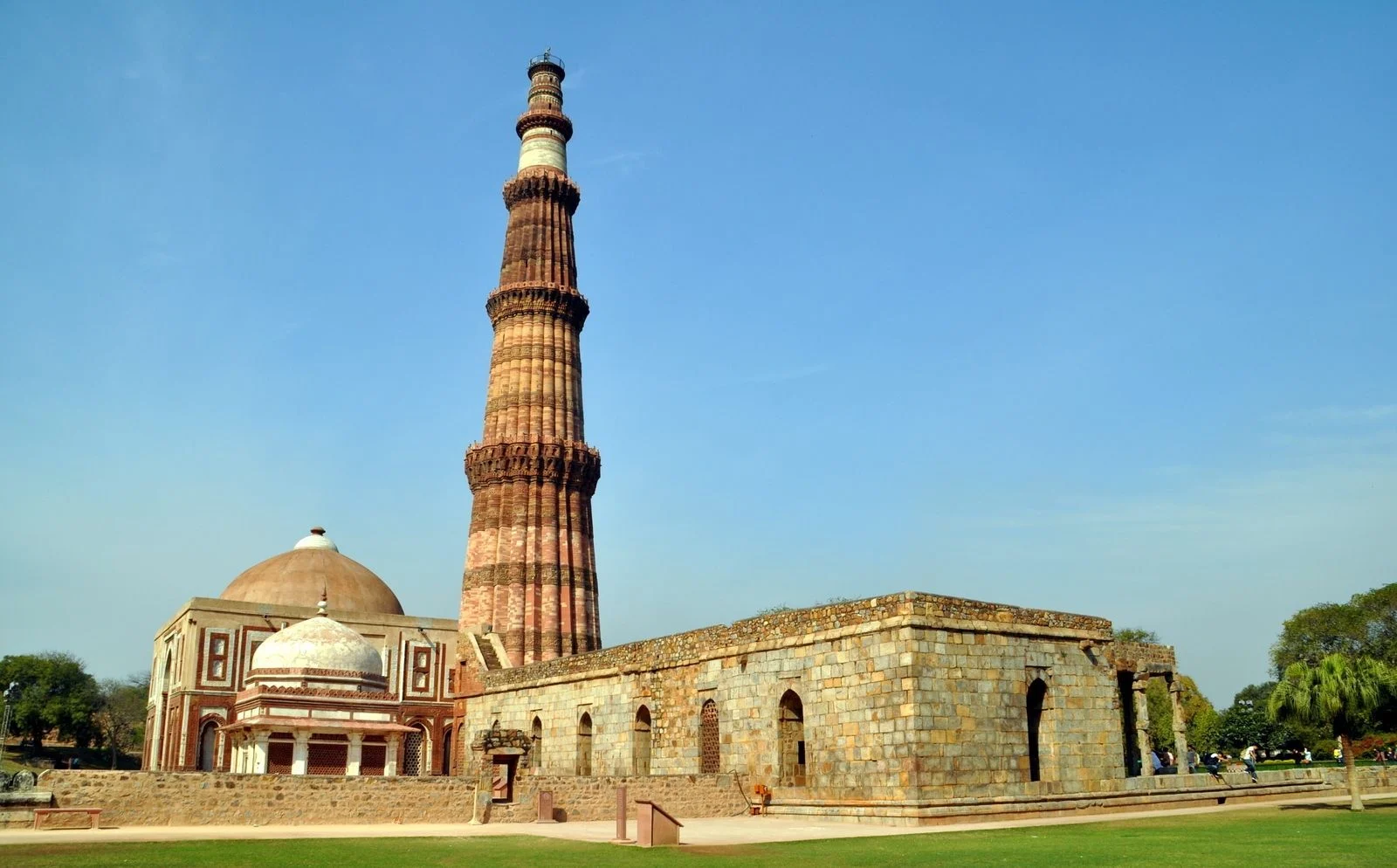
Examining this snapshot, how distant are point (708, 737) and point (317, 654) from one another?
10023mm

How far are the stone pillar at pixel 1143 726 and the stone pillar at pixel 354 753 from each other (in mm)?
16701

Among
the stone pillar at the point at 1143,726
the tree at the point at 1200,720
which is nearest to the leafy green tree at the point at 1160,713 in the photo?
the tree at the point at 1200,720

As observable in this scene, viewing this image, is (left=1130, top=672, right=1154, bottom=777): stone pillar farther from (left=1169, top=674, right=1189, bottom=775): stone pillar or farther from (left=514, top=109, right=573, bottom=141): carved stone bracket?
(left=514, top=109, right=573, bottom=141): carved stone bracket

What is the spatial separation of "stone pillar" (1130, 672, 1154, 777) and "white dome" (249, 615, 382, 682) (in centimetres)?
1753

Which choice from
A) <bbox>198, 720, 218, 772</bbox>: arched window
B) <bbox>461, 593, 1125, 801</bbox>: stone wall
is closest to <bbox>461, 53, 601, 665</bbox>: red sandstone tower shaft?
<bbox>198, 720, 218, 772</bbox>: arched window

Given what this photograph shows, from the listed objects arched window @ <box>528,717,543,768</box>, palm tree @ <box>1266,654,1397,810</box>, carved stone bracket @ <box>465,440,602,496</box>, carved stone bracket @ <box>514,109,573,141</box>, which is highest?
carved stone bracket @ <box>514,109,573,141</box>

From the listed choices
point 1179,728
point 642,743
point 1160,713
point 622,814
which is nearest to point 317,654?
point 642,743

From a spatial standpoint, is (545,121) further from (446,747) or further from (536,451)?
(446,747)

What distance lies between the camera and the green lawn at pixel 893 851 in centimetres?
1152

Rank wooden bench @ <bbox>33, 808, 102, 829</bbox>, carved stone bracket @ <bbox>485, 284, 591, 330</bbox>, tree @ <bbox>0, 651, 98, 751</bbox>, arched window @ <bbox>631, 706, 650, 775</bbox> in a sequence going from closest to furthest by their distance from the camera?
wooden bench @ <bbox>33, 808, 102, 829</bbox> → arched window @ <bbox>631, 706, 650, 775</bbox> → carved stone bracket @ <bbox>485, 284, 591, 330</bbox> → tree @ <bbox>0, 651, 98, 751</bbox>

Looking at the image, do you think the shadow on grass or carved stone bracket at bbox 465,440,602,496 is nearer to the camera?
the shadow on grass

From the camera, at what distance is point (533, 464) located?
39469 millimetres

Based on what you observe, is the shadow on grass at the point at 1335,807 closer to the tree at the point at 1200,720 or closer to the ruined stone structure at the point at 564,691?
the ruined stone structure at the point at 564,691

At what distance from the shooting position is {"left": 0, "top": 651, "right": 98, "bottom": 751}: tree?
2263 inches
